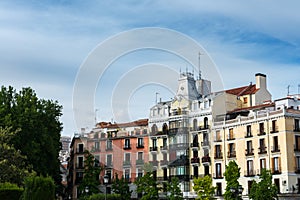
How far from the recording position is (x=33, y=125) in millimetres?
53469

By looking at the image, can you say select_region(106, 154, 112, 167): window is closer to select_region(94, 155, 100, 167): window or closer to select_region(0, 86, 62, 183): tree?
select_region(94, 155, 100, 167): window

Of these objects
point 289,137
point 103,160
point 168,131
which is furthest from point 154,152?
point 289,137

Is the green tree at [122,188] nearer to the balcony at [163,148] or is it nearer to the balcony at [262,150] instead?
the balcony at [163,148]

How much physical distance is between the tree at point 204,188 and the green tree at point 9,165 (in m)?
19.3

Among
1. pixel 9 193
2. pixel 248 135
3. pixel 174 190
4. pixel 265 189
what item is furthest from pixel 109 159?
pixel 9 193

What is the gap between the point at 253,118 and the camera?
58.7 m

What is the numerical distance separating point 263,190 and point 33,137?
2219 cm

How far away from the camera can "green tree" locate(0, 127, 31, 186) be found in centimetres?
4144

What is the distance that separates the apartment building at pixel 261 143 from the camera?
55.0 m

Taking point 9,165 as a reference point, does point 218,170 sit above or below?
below

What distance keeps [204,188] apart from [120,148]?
17214 mm

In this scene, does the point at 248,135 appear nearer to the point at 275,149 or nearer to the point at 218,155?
the point at 275,149

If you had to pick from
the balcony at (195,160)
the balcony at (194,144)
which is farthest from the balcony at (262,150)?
the balcony at (194,144)

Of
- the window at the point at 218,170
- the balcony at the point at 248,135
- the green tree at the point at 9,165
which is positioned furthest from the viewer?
the window at the point at 218,170
